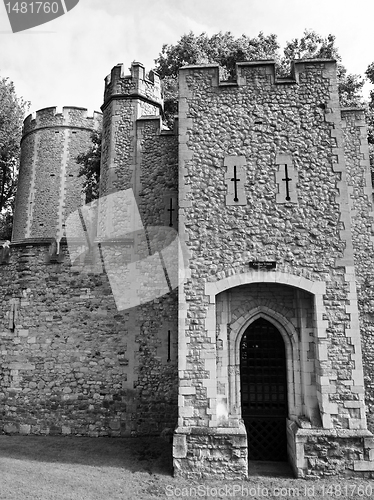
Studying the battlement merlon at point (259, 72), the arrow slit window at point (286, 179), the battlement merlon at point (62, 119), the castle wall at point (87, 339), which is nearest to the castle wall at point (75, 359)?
the castle wall at point (87, 339)

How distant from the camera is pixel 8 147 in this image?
21.8m

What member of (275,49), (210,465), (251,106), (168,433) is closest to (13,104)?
(275,49)

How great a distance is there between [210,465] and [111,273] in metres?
5.01

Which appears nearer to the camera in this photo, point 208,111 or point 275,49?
point 208,111

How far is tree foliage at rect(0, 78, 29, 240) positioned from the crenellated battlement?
48.5ft

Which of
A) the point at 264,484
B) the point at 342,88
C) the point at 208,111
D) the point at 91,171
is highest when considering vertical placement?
the point at 342,88

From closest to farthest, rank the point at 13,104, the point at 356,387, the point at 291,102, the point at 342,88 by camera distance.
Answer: the point at 356,387, the point at 291,102, the point at 342,88, the point at 13,104

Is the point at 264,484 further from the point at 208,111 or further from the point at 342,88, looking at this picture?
the point at 342,88

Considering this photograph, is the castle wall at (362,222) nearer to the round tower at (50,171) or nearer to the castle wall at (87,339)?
the castle wall at (87,339)

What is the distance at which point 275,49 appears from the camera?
634 inches

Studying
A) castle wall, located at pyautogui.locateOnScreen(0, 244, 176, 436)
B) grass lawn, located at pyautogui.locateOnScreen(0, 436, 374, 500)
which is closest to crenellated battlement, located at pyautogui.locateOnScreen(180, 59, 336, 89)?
castle wall, located at pyautogui.locateOnScreen(0, 244, 176, 436)

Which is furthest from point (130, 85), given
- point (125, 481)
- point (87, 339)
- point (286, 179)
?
point (125, 481)

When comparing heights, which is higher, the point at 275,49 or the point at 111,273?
the point at 275,49

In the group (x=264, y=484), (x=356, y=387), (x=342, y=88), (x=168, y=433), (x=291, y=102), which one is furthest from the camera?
(x=342, y=88)
